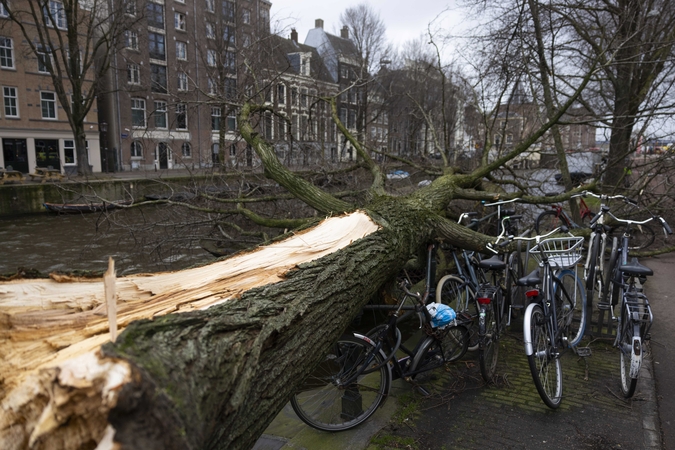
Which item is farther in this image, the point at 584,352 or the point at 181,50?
the point at 181,50

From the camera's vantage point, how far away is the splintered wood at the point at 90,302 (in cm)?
169

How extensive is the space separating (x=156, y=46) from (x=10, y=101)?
10527mm

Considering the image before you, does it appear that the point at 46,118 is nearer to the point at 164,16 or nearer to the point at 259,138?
the point at 164,16

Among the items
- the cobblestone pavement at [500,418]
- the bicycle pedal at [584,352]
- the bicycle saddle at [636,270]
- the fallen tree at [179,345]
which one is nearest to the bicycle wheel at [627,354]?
the cobblestone pavement at [500,418]

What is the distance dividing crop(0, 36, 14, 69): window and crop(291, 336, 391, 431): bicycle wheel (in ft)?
100

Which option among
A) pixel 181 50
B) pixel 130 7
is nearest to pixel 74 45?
pixel 130 7

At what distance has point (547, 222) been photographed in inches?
311

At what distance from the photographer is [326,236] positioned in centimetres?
A: 357

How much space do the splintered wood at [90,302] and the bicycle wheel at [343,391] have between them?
85 cm

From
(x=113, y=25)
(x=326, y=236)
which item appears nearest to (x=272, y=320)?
(x=326, y=236)

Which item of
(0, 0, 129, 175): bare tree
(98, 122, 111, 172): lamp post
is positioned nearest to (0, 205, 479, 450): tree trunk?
(0, 0, 129, 175): bare tree

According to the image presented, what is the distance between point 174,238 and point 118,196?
615 inches

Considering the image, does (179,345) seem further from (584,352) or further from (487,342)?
(584,352)

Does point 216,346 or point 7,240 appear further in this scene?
point 7,240
